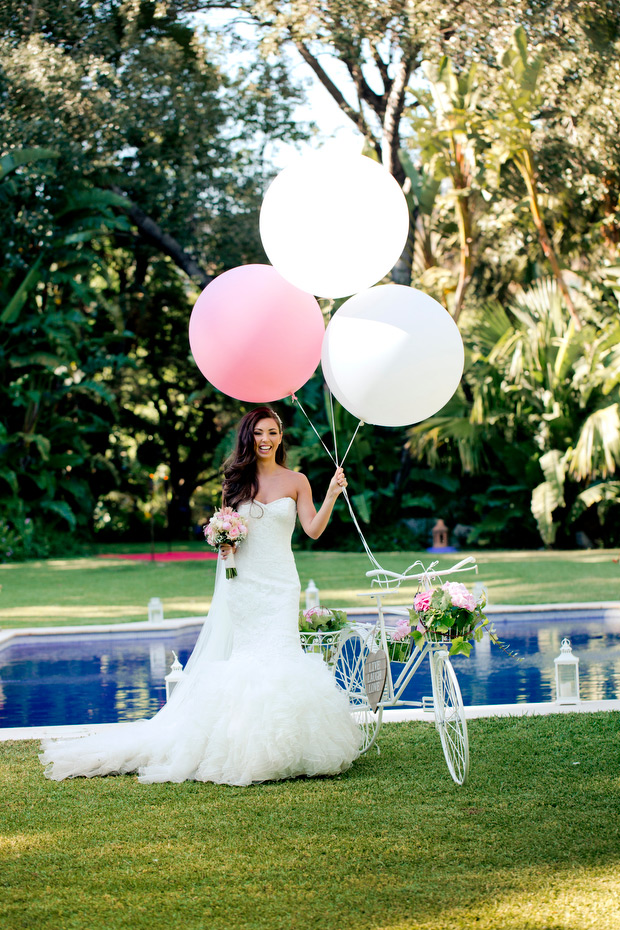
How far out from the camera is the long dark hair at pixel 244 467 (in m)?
5.39

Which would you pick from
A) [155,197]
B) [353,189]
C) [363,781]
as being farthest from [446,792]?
[155,197]

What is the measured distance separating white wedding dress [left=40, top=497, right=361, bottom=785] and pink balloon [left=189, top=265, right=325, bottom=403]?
70 cm

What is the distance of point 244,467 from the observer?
5.41 meters

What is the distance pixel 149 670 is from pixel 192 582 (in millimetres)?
6174

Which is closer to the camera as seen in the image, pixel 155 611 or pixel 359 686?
pixel 359 686

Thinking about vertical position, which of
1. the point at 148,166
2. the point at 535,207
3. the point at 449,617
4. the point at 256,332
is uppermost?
the point at 148,166

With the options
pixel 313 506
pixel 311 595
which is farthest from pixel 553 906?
pixel 311 595

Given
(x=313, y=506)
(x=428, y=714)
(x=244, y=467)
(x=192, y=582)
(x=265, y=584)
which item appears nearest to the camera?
→ (x=313, y=506)

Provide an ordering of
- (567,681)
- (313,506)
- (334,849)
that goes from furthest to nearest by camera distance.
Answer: (567,681) → (313,506) → (334,849)

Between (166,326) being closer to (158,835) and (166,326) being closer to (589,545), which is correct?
(589,545)

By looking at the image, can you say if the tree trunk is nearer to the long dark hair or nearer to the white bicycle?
the long dark hair

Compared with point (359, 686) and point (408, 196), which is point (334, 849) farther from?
point (408, 196)

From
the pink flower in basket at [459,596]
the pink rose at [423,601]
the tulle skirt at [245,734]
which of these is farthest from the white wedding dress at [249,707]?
the pink flower in basket at [459,596]

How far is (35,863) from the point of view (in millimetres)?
3727
